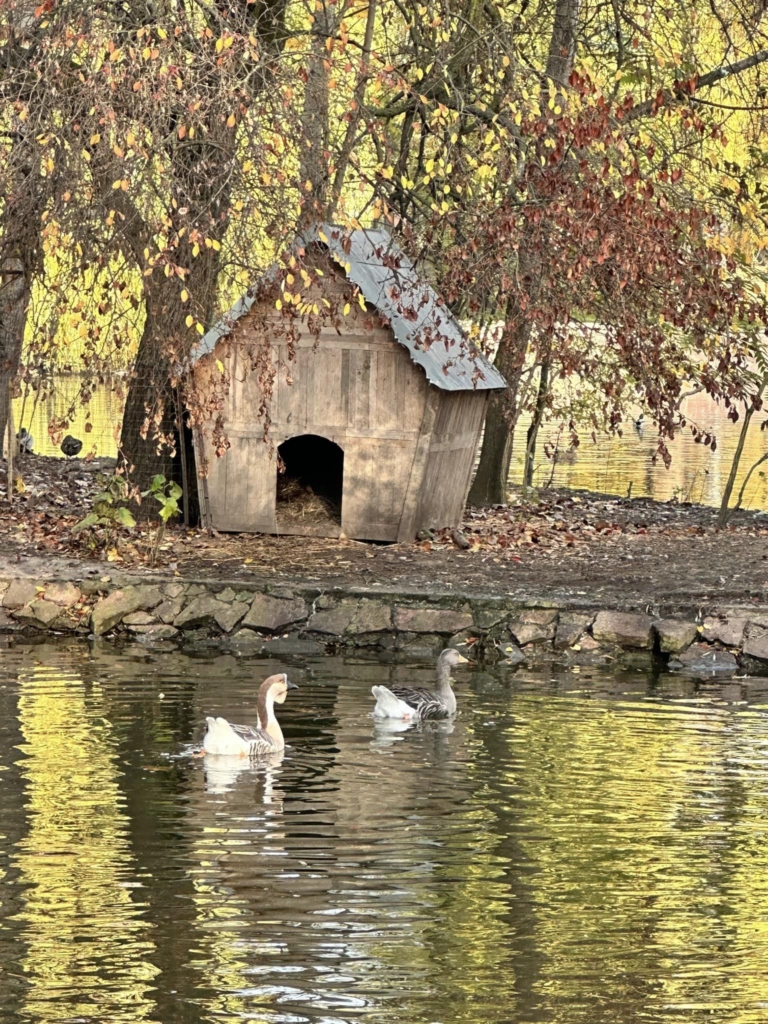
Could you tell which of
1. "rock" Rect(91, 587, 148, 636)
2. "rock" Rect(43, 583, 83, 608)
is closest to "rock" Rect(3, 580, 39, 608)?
"rock" Rect(43, 583, 83, 608)

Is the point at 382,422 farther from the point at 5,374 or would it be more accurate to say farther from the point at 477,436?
the point at 5,374

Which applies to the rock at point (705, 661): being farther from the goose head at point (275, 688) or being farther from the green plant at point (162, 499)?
the green plant at point (162, 499)

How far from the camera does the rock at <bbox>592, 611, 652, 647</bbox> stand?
49.1 feet

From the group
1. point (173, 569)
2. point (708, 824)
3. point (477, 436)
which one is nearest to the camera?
point (708, 824)

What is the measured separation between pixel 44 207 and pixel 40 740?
201 inches

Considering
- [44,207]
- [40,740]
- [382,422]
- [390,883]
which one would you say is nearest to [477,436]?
[382,422]

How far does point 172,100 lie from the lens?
37.6 ft

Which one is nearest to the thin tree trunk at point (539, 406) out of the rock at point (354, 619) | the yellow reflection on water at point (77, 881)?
the rock at point (354, 619)

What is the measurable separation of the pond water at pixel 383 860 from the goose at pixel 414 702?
0.18 metres

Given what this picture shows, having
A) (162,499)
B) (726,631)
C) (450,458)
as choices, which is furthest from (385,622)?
(450,458)

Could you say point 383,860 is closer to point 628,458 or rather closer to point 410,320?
point 410,320

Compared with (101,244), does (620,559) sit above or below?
below

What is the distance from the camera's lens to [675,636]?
14.9 meters

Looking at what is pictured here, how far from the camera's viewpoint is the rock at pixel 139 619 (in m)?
15.6
